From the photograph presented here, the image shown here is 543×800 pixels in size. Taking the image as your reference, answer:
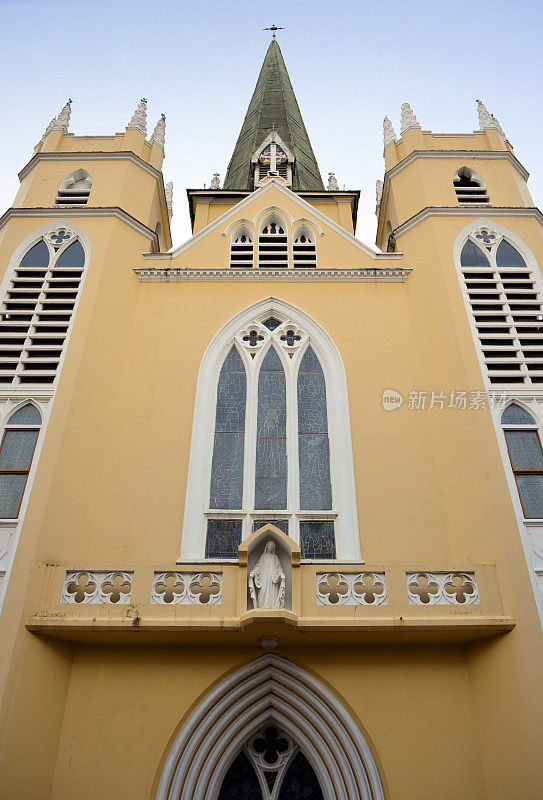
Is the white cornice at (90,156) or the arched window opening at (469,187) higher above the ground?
the white cornice at (90,156)

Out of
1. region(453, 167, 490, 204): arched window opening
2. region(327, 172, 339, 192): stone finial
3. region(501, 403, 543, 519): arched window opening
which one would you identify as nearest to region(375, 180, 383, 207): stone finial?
region(327, 172, 339, 192): stone finial

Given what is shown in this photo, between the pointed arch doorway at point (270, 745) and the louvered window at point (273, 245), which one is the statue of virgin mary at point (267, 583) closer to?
the pointed arch doorway at point (270, 745)

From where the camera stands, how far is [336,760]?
24.5ft

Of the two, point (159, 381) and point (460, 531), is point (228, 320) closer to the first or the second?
point (159, 381)

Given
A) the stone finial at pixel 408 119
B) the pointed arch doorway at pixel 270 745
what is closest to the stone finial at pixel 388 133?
the stone finial at pixel 408 119

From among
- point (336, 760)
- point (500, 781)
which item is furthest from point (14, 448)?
point (500, 781)

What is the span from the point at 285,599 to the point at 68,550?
292 cm

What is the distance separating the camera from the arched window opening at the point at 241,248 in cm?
1260

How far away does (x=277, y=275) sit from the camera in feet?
39.2

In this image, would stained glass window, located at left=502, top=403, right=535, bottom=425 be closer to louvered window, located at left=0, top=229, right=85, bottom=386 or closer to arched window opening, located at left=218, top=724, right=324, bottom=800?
arched window opening, located at left=218, top=724, right=324, bottom=800

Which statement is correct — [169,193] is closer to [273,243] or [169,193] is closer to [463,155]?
[273,243]

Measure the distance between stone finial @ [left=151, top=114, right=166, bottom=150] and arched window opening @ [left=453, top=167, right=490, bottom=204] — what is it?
6332 mm

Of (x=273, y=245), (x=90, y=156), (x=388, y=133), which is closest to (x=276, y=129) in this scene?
(x=388, y=133)

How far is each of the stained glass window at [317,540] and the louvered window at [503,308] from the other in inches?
136
